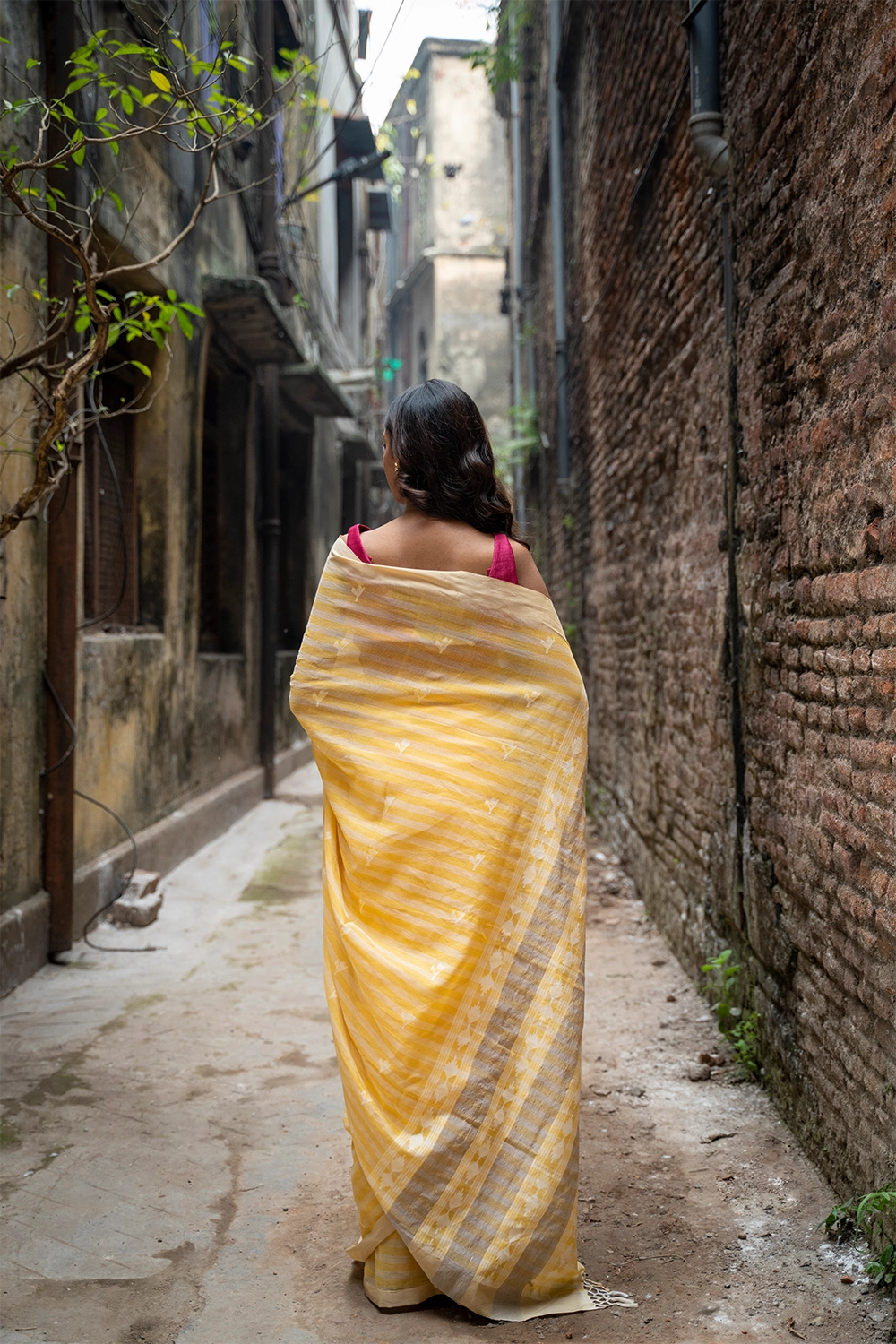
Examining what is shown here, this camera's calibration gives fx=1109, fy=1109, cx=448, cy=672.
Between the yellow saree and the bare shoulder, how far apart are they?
71mm

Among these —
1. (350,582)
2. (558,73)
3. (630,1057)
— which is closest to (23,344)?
(350,582)

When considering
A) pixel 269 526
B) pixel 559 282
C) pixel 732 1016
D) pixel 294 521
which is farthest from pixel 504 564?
pixel 294 521

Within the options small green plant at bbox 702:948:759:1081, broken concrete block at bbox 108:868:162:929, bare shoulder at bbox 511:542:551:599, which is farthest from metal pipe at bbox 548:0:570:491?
bare shoulder at bbox 511:542:551:599

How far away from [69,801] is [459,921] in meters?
2.72

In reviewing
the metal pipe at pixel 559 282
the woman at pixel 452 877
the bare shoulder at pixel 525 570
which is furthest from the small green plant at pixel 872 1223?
the metal pipe at pixel 559 282

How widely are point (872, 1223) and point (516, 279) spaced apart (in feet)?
44.7

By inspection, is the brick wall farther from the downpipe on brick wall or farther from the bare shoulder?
the bare shoulder

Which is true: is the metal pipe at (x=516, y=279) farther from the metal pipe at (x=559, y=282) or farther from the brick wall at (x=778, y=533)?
the brick wall at (x=778, y=533)

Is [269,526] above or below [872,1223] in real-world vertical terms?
above

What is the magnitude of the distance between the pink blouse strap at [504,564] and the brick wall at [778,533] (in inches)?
28.9

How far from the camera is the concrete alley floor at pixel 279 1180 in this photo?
213cm

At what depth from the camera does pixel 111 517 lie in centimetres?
580

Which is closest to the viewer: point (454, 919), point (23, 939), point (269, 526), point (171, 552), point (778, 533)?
point (454, 919)

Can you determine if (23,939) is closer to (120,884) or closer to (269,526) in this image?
(120,884)
